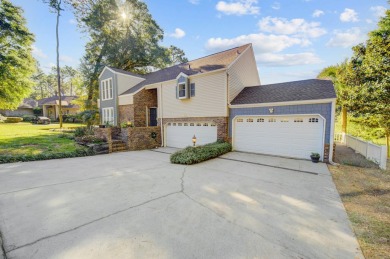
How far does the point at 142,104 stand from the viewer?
15.3 meters

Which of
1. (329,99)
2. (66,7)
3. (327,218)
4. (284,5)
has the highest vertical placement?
(66,7)

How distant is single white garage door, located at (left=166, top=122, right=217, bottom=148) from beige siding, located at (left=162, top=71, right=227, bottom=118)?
0.72 metres

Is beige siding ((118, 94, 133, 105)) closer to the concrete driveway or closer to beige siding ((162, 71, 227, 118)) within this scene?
beige siding ((162, 71, 227, 118))

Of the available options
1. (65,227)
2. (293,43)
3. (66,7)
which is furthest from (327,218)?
(66,7)

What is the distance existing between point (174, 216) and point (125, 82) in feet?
53.2

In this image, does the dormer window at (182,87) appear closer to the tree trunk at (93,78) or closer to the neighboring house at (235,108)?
the neighboring house at (235,108)

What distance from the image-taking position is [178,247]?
2748mm

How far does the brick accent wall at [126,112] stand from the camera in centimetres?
1499

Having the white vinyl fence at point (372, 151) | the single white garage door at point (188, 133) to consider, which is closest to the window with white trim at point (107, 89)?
the single white garage door at point (188, 133)

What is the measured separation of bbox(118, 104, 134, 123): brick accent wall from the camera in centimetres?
1499

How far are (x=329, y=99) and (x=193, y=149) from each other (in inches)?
268

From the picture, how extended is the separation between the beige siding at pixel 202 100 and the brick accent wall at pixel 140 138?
1.96 meters

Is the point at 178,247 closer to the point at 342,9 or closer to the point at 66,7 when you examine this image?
the point at 342,9

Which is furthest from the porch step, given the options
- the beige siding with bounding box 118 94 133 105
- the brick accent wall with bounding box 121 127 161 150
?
the beige siding with bounding box 118 94 133 105
